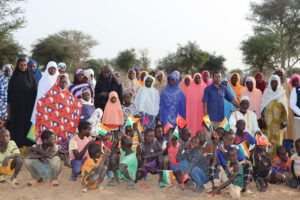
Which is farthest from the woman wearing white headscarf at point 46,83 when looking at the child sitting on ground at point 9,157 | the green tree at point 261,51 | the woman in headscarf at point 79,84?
the green tree at point 261,51

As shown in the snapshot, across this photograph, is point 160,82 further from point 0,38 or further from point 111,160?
point 0,38

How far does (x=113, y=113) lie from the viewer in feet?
20.5

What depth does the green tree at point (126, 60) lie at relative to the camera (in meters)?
41.2

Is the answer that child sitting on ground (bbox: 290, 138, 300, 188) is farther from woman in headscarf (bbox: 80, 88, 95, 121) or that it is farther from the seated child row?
woman in headscarf (bbox: 80, 88, 95, 121)

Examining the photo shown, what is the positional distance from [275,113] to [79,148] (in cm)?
415

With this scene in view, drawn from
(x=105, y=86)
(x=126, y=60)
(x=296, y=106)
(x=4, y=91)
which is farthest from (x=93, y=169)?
(x=126, y=60)

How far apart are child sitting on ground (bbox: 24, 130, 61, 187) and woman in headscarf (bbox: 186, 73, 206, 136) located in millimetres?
3309

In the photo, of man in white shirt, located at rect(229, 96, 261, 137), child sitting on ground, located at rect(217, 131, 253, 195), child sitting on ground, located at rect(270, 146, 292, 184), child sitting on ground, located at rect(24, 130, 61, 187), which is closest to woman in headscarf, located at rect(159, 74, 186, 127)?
man in white shirt, located at rect(229, 96, 261, 137)

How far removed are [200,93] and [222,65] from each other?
37.2m

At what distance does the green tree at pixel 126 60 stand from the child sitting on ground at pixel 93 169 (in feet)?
121

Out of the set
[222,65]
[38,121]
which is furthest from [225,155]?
[222,65]

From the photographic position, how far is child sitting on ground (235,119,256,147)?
5.44 meters

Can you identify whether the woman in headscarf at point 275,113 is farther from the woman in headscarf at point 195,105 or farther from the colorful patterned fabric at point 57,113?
the colorful patterned fabric at point 57,113

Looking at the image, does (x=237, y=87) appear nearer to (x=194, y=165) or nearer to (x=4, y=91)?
(x=194, y=165)
